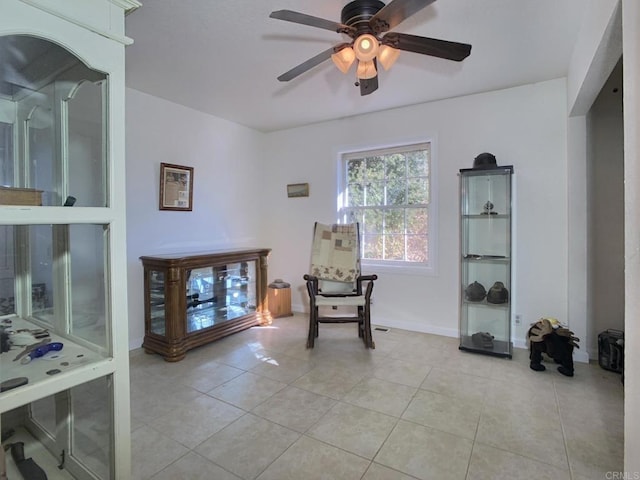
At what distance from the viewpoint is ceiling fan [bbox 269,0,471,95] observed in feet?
5.12

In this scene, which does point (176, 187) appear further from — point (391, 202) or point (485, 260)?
A: point (485, 260)

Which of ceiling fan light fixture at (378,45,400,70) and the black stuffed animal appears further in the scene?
the black stuffed animal

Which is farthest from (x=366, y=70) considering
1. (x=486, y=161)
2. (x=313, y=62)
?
(x=486, y=161)

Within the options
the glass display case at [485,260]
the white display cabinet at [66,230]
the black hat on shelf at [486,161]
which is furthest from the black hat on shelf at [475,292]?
the white display cabinet at [66,230]

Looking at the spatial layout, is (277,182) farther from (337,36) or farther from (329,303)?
(337,36)

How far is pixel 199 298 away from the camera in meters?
3.30

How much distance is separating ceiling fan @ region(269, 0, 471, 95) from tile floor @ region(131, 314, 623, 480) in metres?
2.08

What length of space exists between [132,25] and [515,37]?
2.53 meters

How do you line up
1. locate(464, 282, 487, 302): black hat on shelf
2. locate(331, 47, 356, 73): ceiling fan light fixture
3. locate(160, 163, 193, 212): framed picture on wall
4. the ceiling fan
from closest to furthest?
the ceiling fan
locate(331, 47, 356, 73): ceiling fan light fixture
locate(464, 282, 487, 302): black hat on shelf
locate(160, 163, 193, 212): framed picture on wall

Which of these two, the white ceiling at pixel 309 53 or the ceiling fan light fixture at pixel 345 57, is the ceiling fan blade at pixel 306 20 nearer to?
the ceiling fan light fixture at pixel 345 57

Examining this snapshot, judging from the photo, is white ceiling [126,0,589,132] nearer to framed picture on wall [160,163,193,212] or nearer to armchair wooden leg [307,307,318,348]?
framed picture on wall [160,163,193,212]

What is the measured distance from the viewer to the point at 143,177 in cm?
314

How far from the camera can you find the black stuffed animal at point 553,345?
8.29ft

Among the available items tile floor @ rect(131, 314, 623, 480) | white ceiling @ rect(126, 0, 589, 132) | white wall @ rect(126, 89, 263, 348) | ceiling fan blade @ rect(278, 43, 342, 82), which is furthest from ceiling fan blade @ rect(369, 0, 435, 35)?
white wall @ rect(126, 89, 263, 348)
